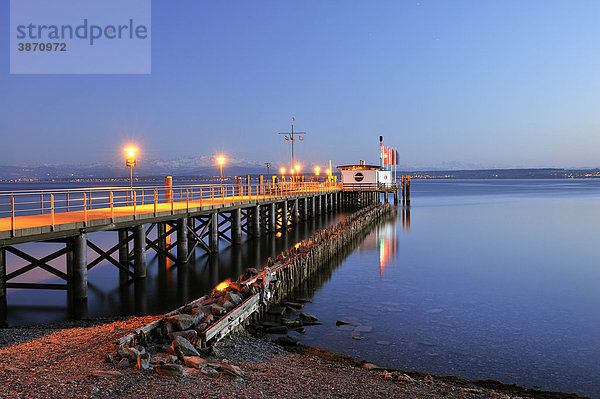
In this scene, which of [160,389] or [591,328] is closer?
[160,389]

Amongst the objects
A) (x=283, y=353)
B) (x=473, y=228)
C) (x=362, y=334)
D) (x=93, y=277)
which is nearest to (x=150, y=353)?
(x=283, y=353)

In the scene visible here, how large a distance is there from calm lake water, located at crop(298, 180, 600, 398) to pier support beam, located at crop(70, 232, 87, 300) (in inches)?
286

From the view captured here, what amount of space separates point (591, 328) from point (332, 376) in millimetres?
10076

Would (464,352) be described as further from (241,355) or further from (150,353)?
(150,353)

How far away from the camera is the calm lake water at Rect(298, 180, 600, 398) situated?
12.2 m

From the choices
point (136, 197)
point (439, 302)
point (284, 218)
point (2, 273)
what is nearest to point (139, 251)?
point (2, 273)

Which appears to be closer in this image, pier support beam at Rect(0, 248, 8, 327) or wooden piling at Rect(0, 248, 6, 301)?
pier support beam at Rect(0, 248, 8, 327)

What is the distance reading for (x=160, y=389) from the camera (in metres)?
7.89

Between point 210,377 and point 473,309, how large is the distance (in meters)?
11.9

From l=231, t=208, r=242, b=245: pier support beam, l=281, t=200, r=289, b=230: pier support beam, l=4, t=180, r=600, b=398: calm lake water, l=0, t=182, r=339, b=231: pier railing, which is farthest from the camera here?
l=281, t=200, r=289, b=230: pier support beam

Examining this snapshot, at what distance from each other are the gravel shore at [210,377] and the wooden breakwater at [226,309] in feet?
1.37

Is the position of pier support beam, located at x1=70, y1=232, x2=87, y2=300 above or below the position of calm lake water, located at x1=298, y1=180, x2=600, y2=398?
above

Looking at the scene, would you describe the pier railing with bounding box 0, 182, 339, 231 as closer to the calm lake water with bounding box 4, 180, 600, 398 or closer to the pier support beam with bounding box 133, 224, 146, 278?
A: the pier support beam with bounding box 133, 224, 146, 278

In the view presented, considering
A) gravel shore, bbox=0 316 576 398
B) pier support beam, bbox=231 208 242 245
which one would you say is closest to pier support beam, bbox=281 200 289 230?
pier support beam, bbox=231 208 242 245
